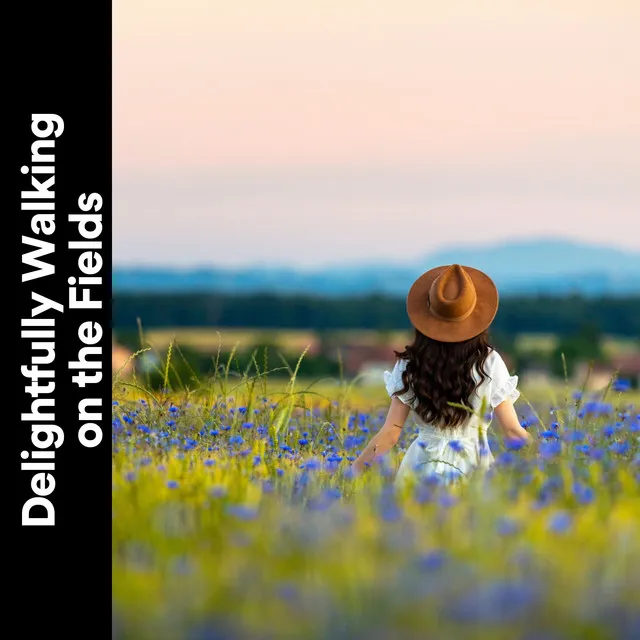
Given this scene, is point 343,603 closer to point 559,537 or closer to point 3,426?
point 559,537

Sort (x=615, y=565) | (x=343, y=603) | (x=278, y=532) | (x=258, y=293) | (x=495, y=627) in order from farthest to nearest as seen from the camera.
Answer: (x=258, y=293) < (x=278, y=532) < (x=615, y=565) < (x=343, y=603) < (x=495, y=627)

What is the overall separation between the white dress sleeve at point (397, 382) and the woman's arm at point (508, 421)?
51 cm

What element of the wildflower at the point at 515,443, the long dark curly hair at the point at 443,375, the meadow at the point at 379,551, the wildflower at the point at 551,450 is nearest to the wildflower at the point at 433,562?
the meadow at the point at 379,551

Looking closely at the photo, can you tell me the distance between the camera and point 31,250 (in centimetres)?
484

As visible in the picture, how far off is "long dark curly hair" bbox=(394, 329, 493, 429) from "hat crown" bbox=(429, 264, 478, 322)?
177 mm

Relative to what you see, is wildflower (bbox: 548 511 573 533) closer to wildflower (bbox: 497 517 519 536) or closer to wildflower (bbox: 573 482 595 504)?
wildflower (bbox: 497 517 519 536)

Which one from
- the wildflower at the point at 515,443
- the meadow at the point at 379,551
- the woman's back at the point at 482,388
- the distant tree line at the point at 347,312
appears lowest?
the distant tree line at the point at 347,312

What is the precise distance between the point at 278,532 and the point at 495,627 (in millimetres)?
956

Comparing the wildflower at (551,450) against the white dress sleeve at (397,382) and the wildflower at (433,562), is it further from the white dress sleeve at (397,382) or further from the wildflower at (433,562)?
the wildflower at (433,562)

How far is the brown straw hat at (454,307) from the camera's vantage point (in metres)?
5.12

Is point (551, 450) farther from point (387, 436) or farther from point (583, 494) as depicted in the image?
point (387, 436)

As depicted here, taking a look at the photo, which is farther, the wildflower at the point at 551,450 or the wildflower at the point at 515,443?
the wildflower at the point at 515,443

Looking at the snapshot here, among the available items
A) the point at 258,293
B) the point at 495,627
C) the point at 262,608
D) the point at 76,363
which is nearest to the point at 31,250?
the point at 76,363

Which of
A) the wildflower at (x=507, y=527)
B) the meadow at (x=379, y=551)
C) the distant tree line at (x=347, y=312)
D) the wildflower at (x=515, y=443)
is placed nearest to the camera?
the meadow at (x=379, y=551)
